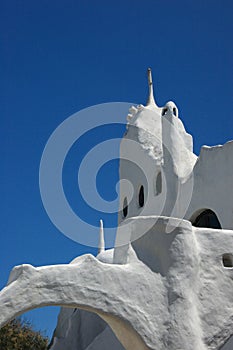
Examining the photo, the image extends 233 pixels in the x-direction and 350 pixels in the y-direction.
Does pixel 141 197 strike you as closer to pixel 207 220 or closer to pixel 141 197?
pixel 141 197

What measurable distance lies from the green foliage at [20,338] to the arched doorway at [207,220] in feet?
29.4

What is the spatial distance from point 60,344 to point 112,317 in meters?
8.34

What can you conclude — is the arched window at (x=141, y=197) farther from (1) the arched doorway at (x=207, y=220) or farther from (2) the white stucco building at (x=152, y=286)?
(2) the white stucco building at (x=152, y=286)

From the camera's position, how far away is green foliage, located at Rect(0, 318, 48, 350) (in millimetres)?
21203

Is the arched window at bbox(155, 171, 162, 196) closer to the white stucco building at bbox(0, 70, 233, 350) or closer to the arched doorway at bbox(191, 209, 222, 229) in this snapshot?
the arched doorway at bbox(191, 209, 222, 229)

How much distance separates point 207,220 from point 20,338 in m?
9.48

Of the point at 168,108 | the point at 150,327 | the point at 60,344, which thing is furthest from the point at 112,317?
the point at 168,108

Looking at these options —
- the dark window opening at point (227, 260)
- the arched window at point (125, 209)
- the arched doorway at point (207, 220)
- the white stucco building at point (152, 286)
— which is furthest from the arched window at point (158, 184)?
the dark window opening at point (227, 260)

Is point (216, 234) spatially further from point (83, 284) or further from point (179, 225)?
point (83, 284)

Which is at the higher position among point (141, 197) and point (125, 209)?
point (141, 197)

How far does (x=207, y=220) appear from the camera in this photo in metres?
16.7

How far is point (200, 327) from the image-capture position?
427 inches

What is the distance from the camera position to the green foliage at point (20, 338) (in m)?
21.2

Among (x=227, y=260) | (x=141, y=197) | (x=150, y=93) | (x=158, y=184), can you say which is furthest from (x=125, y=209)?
(x=227, y=260)
